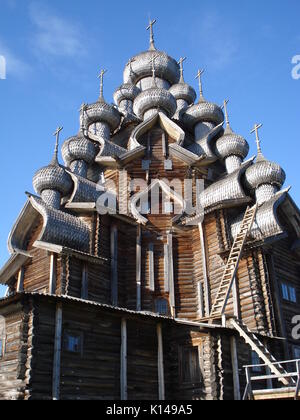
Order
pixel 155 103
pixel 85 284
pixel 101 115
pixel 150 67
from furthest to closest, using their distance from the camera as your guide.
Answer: pixel 150 67 < pixel 101 115 < pixel 155 103 < pixel 85 284

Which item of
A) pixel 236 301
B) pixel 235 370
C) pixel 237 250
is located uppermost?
pixel 237 250

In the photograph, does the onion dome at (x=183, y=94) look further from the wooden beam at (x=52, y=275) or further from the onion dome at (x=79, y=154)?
the wooden beam at (x=52, y=275)

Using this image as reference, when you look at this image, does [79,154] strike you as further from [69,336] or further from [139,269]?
[69,336]

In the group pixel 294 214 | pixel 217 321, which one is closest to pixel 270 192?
pixel 294 214

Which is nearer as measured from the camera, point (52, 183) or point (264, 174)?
point (264, 174)

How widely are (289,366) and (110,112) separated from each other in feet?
46.7

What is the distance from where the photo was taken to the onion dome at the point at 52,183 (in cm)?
1828

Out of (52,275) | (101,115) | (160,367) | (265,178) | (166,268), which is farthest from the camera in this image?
(101,115)

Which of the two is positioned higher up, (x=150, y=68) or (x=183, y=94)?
(x=150, y=68)

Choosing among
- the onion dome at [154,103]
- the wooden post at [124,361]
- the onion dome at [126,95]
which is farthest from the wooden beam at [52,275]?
the onion dome at [126,95]

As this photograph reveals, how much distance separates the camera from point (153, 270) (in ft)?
56.3

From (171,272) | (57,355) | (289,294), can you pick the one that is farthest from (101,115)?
(57,355)

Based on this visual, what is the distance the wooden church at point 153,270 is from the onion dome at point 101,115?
5 cm

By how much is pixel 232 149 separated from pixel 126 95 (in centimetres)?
857
